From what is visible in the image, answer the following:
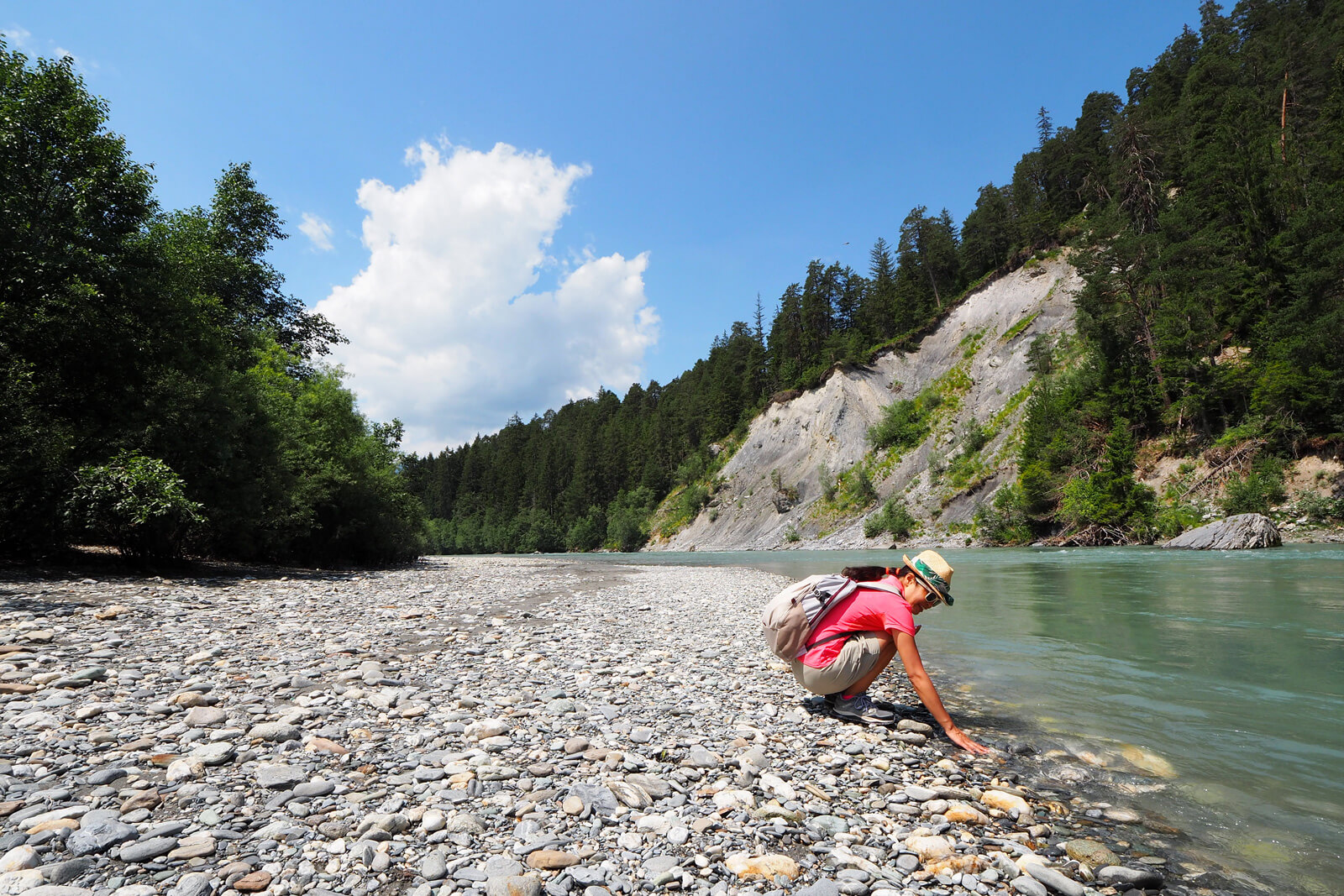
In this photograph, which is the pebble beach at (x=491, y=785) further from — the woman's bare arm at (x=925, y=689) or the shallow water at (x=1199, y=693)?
the shallow water at (x=1199, y=693)

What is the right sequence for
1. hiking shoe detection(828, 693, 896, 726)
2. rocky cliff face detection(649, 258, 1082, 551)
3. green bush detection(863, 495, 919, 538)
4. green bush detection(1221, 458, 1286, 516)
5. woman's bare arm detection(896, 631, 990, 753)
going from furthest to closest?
rocky cliff face detection(649, 258, 1082, 551) → green bush detection(863, 495, 919, 538) → green bush detection(1221, 458, 1286, 516) → hiking shoe detection(828, 693, 896, 726) → woman's bare arm detection(896, 631, 990, 753)

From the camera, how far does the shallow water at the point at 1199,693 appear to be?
3916 millimetres

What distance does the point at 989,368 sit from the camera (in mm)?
65500

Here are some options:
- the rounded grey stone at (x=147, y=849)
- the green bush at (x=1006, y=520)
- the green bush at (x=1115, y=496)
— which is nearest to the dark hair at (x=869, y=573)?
the rounded grey stone at (x=147, y=849)

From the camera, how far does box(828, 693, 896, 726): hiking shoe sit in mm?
5527

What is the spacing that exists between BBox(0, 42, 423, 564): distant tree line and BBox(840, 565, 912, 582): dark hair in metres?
14.4

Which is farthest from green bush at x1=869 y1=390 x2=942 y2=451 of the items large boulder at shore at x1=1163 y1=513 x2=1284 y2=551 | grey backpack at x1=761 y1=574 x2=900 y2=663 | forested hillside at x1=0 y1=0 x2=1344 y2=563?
grey backpack at x1=761 y1=574 x2=900 y2=663

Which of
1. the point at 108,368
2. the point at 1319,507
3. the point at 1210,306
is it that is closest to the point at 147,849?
the point at 108,368

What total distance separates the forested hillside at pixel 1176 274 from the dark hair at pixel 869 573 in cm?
3918

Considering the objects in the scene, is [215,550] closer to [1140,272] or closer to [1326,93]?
[1140,272]

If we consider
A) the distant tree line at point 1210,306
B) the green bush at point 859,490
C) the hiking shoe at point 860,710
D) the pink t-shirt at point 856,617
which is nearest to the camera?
the pink t-shirt at point 856,617

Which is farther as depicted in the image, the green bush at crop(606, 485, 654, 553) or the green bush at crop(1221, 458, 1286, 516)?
the green bush at crop(606, 485, 654, 553)

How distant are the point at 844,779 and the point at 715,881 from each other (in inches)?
70.4

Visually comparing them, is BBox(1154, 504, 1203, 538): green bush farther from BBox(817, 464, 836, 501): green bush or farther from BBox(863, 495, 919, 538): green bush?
BBox(817, 464, 836, 501): green bush
